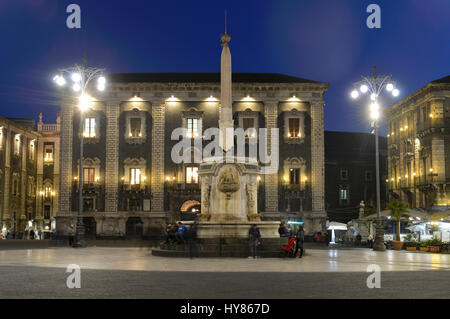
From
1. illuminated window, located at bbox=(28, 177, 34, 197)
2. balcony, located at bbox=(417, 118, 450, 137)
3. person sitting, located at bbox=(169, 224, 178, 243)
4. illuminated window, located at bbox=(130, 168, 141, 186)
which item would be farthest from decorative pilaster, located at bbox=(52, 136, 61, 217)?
person sitting, located at bbox=(169, 224, 178, 243)

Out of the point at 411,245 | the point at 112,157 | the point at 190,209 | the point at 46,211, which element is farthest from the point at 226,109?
the point at 46,211

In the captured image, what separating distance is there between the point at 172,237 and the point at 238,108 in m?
30.7

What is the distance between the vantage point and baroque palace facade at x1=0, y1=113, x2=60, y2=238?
62106 millimetres

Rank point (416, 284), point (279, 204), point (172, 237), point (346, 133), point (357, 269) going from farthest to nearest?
point (346, 133) → point (279, 204) → point (172, 237) → point (357, 269) → point (416, 284)

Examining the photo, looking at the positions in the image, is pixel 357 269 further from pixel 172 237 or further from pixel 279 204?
pixel 279 204

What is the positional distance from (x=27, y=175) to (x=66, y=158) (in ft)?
55.6

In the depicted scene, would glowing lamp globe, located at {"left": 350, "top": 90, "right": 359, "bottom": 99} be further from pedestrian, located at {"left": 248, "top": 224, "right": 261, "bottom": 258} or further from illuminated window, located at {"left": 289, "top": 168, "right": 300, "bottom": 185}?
illuminated window, located at {"left": 289, "top": 168, "right": 300, "bottom": 185}

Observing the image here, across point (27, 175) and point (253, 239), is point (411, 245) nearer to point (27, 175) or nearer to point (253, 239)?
point (253, 239)

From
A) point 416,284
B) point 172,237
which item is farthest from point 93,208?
point 416,284

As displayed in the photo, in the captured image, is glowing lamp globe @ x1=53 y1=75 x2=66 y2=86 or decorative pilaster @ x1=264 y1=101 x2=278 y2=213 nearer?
glowing lamp globe @ x1=53 y1=75 x2=66 y2=86

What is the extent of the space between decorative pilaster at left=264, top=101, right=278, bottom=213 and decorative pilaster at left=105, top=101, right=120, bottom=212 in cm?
1389

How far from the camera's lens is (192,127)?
180 feet

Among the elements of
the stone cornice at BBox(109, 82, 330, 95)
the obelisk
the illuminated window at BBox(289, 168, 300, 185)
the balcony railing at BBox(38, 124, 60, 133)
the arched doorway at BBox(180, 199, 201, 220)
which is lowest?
the arched doorway at BBox(180, 199, 201, 220)
